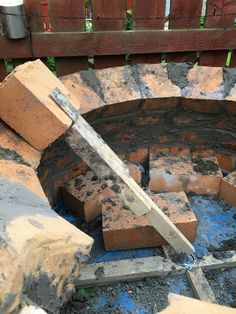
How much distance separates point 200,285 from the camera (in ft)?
7.15

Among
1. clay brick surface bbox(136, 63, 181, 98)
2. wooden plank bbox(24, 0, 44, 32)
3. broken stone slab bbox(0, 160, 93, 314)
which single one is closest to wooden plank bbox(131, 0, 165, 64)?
wooden plank bbox(24, 0, 44, 32)

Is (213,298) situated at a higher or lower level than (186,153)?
lower

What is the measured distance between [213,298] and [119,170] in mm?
957

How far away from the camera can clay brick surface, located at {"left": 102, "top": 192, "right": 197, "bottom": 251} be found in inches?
95.1

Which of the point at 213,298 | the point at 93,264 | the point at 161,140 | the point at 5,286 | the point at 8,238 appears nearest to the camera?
the point at 5,286

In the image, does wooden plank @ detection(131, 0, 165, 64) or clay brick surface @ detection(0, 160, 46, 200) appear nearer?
clay brick surface @ detection(0, 160, 46, 200)

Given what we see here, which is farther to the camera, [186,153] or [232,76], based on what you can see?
[186,153]

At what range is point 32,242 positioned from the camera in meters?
1.12

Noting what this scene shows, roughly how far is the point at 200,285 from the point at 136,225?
1.82ft

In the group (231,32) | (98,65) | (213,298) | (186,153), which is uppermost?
(231,32)

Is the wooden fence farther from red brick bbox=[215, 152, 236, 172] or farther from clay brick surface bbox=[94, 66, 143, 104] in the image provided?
red brick bbox=[215, 152, 236, 172]

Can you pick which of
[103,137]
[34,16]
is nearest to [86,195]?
[103,137]

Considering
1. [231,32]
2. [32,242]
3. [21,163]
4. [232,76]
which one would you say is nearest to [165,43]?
[231,32]

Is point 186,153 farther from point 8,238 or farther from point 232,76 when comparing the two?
point 8,238
